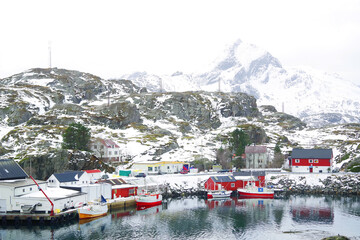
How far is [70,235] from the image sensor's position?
200 feet

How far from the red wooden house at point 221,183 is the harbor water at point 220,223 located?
35.7ft

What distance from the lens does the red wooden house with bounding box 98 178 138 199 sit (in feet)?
287

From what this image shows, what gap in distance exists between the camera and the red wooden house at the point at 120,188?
87.4 m

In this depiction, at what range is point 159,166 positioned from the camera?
115 metres

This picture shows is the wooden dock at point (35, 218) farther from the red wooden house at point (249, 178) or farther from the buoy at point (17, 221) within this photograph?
the red wooden house at point (249, 178)

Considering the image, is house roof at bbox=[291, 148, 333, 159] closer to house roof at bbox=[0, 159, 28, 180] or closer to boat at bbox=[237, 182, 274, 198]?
boat at bbox=[237, 182, 274, 198]

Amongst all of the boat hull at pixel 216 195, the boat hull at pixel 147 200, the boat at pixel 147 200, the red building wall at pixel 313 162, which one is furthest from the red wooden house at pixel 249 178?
the boat hull at pixel 147 200

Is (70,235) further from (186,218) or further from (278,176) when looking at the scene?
(278,176)

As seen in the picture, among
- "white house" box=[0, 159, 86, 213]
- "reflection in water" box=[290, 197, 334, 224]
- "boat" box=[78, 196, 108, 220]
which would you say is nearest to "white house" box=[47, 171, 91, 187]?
"white house" box=[0, 159, 86, 213]

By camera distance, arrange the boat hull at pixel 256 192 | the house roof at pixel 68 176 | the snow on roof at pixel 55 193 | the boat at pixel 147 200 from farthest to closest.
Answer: the boat hull at pixel 256 192
the boat at pixel 147 200
the house roof at pixel 68 176
the snow on roof at pixel 55 193

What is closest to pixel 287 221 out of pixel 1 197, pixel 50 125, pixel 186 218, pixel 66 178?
pixel 186 218

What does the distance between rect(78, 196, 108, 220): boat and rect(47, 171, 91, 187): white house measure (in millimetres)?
11173

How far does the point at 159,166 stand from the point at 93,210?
141ft

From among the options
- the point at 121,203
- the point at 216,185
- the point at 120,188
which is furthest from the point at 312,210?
the point at 120,188
